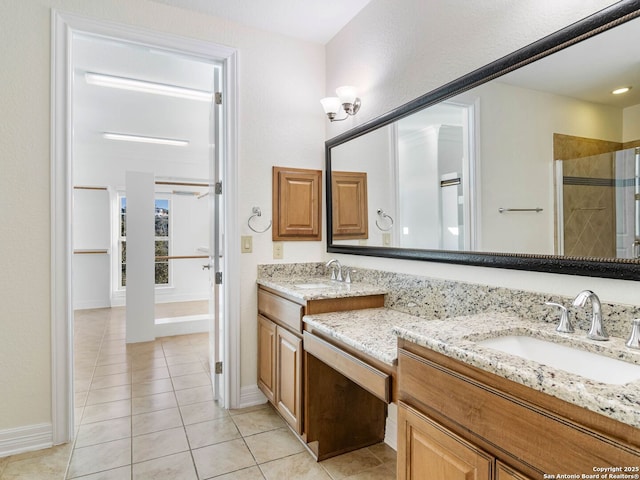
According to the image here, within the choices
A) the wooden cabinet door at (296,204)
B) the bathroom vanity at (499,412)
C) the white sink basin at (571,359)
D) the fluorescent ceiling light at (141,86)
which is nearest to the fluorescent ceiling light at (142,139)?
the fluorescent ceiling light at (141,86)

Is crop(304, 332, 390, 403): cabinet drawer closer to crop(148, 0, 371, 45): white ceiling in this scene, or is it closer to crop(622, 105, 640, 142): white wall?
crop(622, 105, 640, 142): white wall

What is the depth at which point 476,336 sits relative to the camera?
3.86 ft

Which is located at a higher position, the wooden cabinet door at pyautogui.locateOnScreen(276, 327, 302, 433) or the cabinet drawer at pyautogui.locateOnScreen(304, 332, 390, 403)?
the cabinet drawer at pyautogui.locateOnScreen(304, 332, 390, 403)

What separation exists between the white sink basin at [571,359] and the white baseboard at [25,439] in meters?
2.39

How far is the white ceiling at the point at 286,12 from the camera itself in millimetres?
2377

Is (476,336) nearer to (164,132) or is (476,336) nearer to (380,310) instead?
(380,310)

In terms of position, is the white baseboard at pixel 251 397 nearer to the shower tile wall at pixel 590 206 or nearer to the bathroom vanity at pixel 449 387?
the bathroom vanity at pixel 449 387

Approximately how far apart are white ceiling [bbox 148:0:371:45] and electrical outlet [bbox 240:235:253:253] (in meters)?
1.50

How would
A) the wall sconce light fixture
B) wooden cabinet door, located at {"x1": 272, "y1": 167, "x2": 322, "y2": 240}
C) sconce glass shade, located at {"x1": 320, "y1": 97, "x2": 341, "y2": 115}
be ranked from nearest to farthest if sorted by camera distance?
the wall sconce light fixture, sconce glass shade, located at {"x1": 320, "y1": 97, "x2": 341, "y2": 115}, wooden cabinet door, located at {"x1": 272, "y1": 167, "x2": 322, "y2": 240}

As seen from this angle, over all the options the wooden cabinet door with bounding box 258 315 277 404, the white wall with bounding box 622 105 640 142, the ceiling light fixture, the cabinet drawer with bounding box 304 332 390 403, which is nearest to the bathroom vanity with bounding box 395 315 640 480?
the cabinet drawer with bounding box 304 332 390 403

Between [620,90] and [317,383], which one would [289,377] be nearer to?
Result: [317,383]

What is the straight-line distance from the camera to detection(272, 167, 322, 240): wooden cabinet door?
8.94 ft

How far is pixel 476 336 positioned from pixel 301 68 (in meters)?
2.41

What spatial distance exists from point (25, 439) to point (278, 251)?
1.81m
